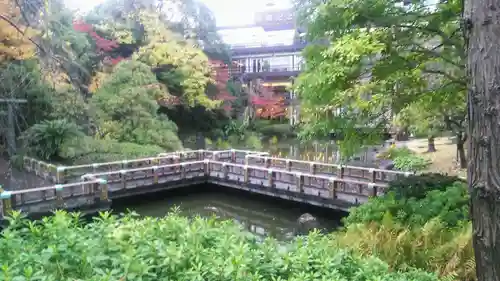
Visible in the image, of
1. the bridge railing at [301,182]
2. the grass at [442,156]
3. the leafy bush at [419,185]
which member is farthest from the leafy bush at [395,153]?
the leafy bush at [419,185]

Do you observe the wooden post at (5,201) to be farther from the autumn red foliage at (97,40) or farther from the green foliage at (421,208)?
the autumn red foliage at (97,40)

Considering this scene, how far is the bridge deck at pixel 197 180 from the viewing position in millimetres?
10727

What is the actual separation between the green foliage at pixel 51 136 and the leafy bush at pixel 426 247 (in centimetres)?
1384

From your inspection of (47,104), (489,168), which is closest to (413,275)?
(489,168)

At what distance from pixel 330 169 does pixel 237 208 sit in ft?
11.4

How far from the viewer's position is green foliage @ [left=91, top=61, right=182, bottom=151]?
18555mm

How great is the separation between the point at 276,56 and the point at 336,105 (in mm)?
30535

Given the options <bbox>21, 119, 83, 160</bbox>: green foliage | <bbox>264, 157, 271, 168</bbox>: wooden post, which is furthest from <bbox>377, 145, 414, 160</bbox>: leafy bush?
<bbox>21, 119, 83, 160</bbox>: green foliage

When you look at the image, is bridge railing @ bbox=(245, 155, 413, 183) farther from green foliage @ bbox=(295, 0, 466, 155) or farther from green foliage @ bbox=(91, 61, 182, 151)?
green foliage @ bbox=(91, 61, 182, 151)

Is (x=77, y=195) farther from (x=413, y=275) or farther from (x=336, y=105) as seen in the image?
(x=413, y=275)

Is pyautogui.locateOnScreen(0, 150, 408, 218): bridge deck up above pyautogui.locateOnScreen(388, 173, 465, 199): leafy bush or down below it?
below

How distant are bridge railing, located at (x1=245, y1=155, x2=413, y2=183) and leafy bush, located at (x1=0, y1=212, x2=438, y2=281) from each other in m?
8.84

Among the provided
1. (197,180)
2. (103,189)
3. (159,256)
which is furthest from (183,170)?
(159,256)

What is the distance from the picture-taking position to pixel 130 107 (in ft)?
61.6
